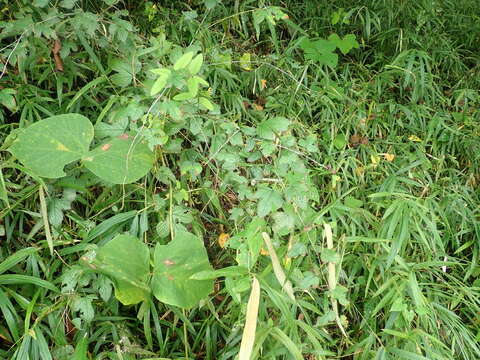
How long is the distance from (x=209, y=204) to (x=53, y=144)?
575 mm

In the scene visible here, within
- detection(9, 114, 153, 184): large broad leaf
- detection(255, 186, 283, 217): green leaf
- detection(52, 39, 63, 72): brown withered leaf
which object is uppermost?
detection(52, 39, 63, 72): brown withered leaf

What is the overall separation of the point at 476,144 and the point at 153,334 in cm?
176

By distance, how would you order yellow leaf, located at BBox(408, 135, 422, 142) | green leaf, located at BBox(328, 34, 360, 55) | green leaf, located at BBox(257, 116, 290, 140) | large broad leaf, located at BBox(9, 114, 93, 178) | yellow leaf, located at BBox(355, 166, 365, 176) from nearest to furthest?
large broad leaf, located at BBox(9, 114, 93, 178)
green leaf, located at BBox(257, 116, 290, 140)
yellow leaf, located at BBox(355, 166, 365, 176)
yellow leaf, located at BBox(408, 135, 422, 142)
green leaf, located at BBox(328, 34, 360, 55)

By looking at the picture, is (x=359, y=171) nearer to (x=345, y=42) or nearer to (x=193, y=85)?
(x=345, y=42)

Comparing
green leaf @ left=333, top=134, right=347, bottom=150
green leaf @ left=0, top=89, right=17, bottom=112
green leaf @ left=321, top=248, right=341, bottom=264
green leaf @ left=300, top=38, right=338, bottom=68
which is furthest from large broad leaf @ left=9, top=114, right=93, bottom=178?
green leaf @ left=300, top=38, right=338, bottom=68

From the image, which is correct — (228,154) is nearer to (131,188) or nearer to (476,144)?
(131,188)

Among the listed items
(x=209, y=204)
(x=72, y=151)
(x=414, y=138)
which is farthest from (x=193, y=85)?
(x=414, y=138)

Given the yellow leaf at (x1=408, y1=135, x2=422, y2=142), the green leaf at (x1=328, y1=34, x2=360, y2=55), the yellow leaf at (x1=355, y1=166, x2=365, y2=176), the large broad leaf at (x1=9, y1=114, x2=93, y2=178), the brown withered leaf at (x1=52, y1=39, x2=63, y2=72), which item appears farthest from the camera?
the green leaf at (x1=328, y1=34, x2=360, y2=55)

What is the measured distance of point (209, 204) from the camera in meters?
1.62

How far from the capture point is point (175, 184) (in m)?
1.52

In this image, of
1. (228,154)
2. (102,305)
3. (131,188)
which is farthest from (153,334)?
(228,154)

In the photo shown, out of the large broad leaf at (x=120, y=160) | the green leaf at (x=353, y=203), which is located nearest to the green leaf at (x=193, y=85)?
the large broad leaf at (x=120, y=160)

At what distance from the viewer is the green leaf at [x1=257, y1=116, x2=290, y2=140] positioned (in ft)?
4.58

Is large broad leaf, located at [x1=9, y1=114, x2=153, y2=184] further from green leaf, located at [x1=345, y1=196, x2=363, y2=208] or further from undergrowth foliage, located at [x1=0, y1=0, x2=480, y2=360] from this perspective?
green leaf, located at [x1=345, y1=196, x2=363, y2=208]
